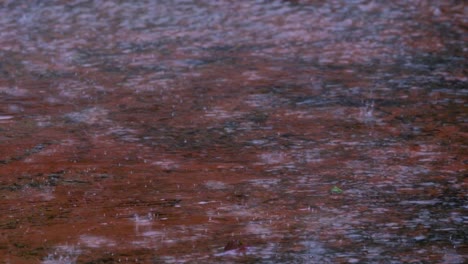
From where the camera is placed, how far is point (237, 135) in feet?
13.3

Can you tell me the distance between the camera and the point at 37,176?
138 inches

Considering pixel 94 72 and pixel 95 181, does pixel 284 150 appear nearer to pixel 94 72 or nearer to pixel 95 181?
pixel 95 181

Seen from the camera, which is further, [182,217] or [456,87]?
[456,87]

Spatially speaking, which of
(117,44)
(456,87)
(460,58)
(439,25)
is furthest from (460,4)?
(117,44)

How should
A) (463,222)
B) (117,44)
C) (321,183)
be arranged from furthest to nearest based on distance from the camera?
(117,44) → (321,183) → (463,222)

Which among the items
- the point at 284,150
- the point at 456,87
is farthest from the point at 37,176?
the point at 456,87

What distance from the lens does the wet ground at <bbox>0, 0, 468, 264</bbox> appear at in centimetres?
283

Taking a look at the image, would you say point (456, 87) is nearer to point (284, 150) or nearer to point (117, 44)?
point (284, 150)

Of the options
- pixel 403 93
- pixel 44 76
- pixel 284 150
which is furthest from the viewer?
pixel 44 76

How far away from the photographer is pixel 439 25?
6270mm

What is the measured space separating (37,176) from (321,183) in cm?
115

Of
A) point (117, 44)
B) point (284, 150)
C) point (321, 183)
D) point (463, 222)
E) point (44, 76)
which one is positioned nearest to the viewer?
point (463, 222)

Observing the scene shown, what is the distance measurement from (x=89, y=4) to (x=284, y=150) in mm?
4021

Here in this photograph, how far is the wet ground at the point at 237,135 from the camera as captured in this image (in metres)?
2.83
